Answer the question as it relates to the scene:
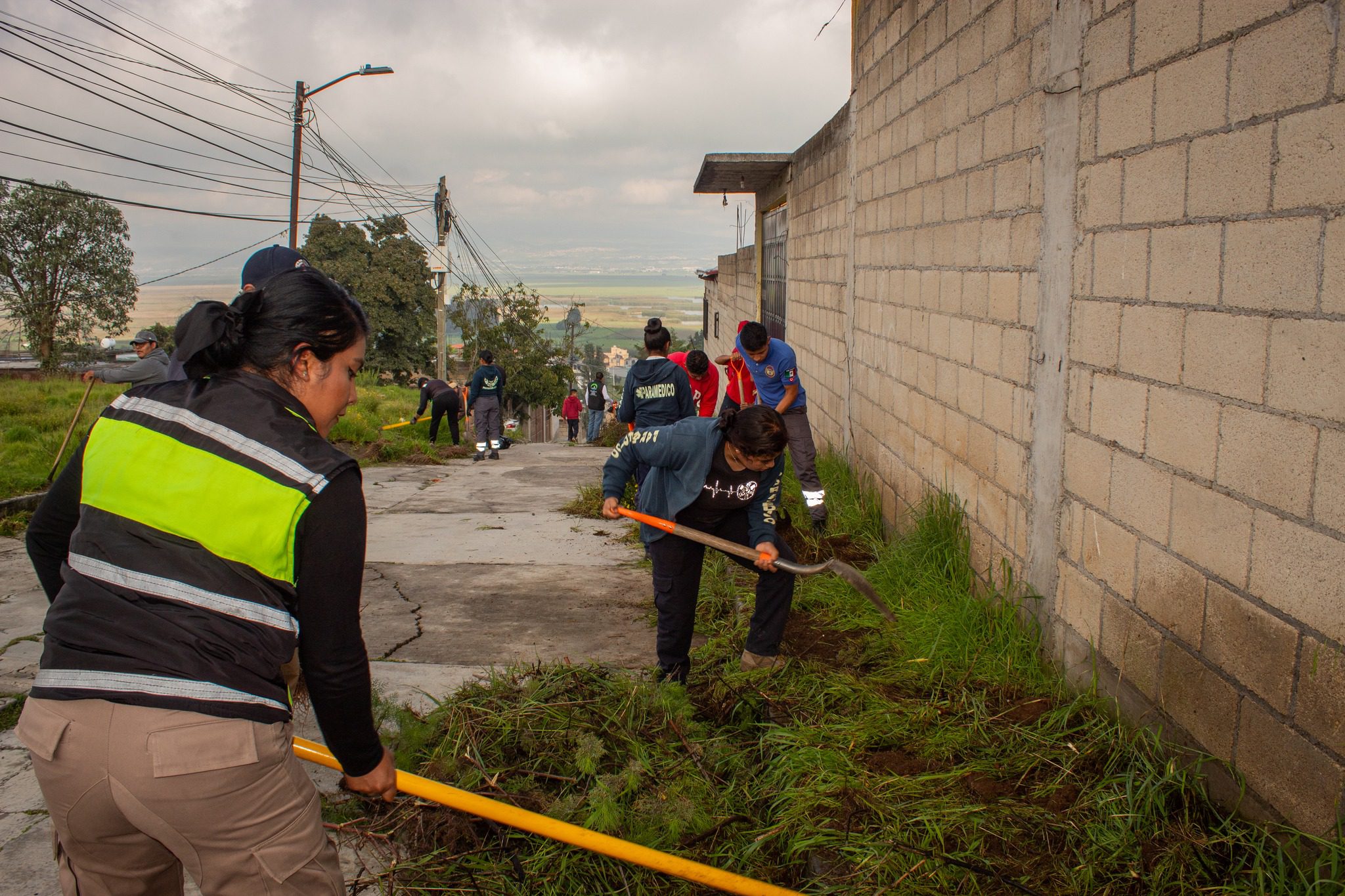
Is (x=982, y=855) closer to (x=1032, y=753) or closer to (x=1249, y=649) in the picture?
(x=1032, y=753)

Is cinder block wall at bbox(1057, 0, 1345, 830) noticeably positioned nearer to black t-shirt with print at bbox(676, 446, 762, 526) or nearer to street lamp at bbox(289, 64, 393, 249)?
black t-shirt with print at bbox(676, 446, 762, 526)

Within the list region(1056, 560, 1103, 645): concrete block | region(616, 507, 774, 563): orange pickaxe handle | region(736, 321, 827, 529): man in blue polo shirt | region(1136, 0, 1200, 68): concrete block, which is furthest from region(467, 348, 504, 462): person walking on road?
region(1136, 0, 1200, 68): concrete block

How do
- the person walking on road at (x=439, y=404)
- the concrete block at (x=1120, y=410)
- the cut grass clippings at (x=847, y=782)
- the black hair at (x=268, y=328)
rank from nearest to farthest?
the black hair at (x=268, y=328)
the cut grass clippings at (x=847, y=782)
the concrete block at (x=1120, y=410)
the person walking on road at (x=439, y=404)

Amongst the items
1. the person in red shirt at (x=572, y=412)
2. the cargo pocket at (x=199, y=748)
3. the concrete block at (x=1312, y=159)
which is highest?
the concrete block at (x=1312, y=159)

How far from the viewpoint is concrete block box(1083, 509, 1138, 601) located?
122 inches

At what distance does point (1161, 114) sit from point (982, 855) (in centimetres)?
227

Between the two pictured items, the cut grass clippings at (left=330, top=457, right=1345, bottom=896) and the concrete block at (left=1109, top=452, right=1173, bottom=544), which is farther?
the concrete block at (left=1109, top=452, right=1173, bottom=544)

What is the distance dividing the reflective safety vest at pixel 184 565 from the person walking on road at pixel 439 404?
13.2m

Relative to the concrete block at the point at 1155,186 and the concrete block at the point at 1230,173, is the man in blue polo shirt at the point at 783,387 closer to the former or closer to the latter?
the concrete block at the point at 1155,186

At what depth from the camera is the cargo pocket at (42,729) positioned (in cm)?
158

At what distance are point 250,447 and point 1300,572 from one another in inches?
94.4

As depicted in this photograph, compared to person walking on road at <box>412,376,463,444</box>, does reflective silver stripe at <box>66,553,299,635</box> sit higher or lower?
higher

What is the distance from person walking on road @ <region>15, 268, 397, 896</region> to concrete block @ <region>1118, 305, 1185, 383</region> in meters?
2.41

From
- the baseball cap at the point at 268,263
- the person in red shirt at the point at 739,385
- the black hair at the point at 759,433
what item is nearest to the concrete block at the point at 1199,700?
the black hair at the point at 759,433
